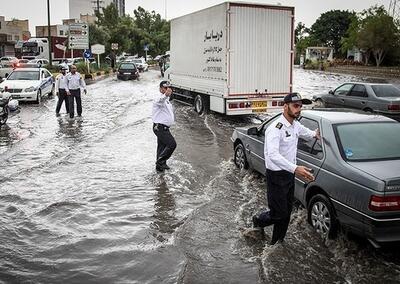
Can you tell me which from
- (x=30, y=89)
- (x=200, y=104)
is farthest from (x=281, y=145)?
(x=30, y=89)

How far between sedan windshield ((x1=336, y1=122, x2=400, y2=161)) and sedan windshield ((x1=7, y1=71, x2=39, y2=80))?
17.1 metres

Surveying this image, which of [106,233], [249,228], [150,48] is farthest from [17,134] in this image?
[150,48]

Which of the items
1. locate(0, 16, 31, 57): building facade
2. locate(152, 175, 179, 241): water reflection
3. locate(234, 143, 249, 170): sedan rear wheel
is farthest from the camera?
locate(0, 16, 31, 57): building facade

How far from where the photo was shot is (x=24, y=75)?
2045cm

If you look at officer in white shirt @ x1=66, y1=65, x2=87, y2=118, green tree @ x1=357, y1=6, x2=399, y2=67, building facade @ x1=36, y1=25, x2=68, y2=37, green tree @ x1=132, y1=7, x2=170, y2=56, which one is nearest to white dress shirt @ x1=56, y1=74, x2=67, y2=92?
officer in white shirt @ x1=66, y1=65, x2=87, y2=118

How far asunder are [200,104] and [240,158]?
8.35 meters

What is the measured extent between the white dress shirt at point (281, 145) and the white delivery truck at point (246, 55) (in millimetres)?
9567

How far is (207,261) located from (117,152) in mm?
5980

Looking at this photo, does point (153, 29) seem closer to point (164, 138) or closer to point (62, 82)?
point (62, 82)

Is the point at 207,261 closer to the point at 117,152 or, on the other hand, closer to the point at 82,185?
the point at 82,185

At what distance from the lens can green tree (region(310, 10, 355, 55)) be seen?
329 ft

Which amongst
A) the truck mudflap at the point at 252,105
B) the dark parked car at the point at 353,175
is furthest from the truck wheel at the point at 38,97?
the dark parked car at the point at 353,175

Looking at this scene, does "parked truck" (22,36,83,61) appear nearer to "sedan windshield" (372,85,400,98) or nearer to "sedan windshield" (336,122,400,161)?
"sedan windshield" (372,85,400,98)

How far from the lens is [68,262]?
5.14m
